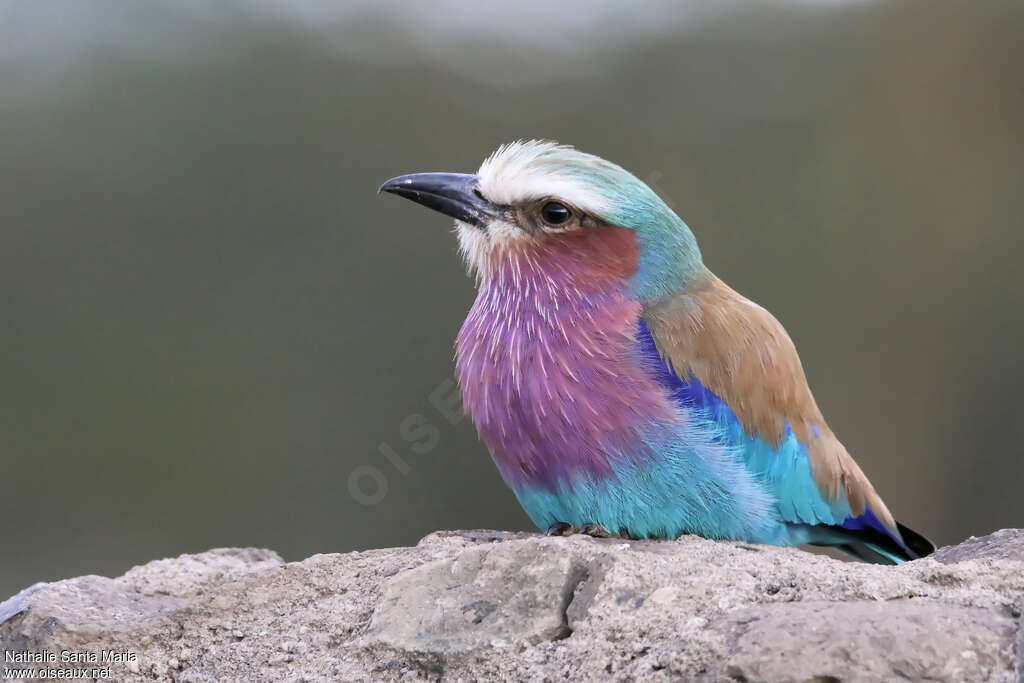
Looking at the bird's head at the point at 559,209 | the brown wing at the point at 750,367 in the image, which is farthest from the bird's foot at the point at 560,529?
the bird's head at the point at 559,209

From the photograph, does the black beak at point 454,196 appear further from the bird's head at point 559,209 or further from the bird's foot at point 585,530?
the bird's foot at point 585,530

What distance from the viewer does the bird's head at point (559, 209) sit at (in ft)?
10.4

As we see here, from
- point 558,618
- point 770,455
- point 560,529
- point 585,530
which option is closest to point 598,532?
point 585,530

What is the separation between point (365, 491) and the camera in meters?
6.48

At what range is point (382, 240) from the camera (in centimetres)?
677

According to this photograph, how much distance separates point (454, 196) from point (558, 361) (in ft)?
2.00

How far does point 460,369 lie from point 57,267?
4.31 meters

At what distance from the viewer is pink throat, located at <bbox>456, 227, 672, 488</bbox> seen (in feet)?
9.61

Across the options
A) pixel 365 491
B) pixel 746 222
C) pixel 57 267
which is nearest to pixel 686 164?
pixel 746 222

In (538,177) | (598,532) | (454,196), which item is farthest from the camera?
(454,196)

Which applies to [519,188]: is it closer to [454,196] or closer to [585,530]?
[454,196]

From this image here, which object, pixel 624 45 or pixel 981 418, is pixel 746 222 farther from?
pixel 981 418

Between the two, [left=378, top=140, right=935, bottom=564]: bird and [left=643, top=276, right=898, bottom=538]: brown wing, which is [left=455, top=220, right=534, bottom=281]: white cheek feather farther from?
[left=643, top=276, right=898, bottom=538]: brown wing

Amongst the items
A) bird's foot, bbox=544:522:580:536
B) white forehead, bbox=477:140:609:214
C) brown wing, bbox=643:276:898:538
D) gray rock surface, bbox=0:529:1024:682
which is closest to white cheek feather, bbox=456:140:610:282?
white forehead, bbox=477:140:609:214
